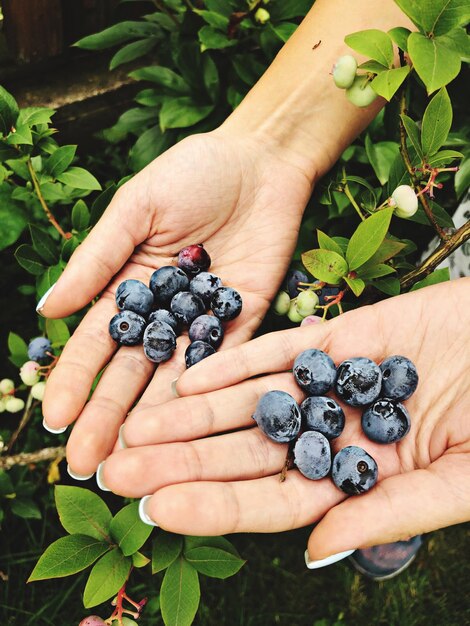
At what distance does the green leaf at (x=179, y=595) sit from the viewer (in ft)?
4.16

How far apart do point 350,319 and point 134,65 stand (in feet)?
6.75

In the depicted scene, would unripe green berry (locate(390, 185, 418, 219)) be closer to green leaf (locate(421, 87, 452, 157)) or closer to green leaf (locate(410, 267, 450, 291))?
green leaf (locate(421, 87, 452, 157))

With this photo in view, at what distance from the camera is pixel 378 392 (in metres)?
1.46

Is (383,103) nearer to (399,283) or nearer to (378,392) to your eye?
(399,283)

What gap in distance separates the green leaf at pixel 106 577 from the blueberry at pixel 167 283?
0.72 meters

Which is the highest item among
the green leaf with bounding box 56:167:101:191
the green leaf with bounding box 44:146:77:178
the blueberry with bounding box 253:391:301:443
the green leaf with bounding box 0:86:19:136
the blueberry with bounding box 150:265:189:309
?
the green leaf with bounding box 0:86:19:136

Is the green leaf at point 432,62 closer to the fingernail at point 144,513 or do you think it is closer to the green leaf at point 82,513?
the fingernail at point 144,513

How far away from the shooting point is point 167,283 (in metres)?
1.73

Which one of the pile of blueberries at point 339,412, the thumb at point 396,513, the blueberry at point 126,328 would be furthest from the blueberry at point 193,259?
the thumb at point 396,513

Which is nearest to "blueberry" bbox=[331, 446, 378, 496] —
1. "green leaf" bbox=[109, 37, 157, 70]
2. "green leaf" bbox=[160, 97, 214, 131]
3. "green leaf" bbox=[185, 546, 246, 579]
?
"green leaf" bbox=[185, 546, 246, 579]

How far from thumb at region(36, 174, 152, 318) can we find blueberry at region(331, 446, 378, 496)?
2.67 ft

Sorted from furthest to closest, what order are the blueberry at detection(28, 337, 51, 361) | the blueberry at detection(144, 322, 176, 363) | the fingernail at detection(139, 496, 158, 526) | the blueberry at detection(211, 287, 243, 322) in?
the blueberry at detection(28, 337, 51, 361), the blueberry at detection(211, 287, 243, 322), the blueberry at detection(144, 322, 176, 363), the fingernail at detection(139, 496, 158, 526)

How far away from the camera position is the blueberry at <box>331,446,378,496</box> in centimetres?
130

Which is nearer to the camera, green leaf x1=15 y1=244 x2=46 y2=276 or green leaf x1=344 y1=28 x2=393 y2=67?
green leaf x1=344 y1=28 x2=393 y2=67
